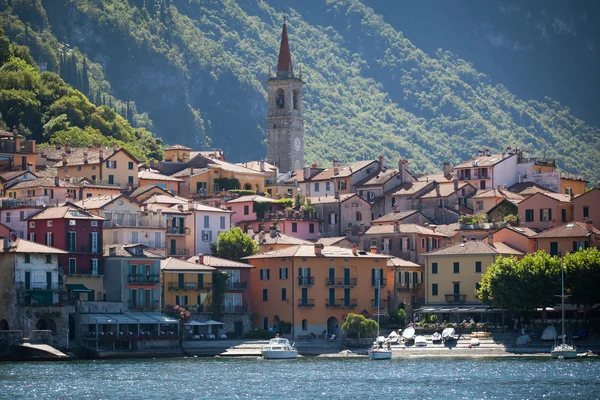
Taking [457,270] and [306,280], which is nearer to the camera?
[306,280]

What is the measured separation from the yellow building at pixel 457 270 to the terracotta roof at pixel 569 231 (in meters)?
2.49

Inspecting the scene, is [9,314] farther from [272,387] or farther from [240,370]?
[272,387]

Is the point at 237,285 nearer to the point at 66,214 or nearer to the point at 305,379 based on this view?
the point at 66,214

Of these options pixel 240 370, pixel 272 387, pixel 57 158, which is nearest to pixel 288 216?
pixel 57 158

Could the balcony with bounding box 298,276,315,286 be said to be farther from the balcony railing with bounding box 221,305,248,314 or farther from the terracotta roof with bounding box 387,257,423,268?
the terracotta roof with bounding box 387,257,423,268

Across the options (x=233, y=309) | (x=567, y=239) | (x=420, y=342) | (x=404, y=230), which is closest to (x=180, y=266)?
(x=233, y=309)

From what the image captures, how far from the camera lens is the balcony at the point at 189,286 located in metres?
126

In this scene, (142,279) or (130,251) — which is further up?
(130,251)

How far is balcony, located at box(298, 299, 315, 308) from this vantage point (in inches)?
5027

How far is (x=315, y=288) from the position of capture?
128 meters

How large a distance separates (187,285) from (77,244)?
8880mm

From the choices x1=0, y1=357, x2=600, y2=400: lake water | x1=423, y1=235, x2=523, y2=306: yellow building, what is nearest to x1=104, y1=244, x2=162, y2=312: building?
x1=0, y1=357, x2=600, y2=400: lake water

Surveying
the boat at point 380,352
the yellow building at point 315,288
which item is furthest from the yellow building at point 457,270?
the boat at point 380,352

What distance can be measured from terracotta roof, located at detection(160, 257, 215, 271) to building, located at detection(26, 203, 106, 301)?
5.16 meters
